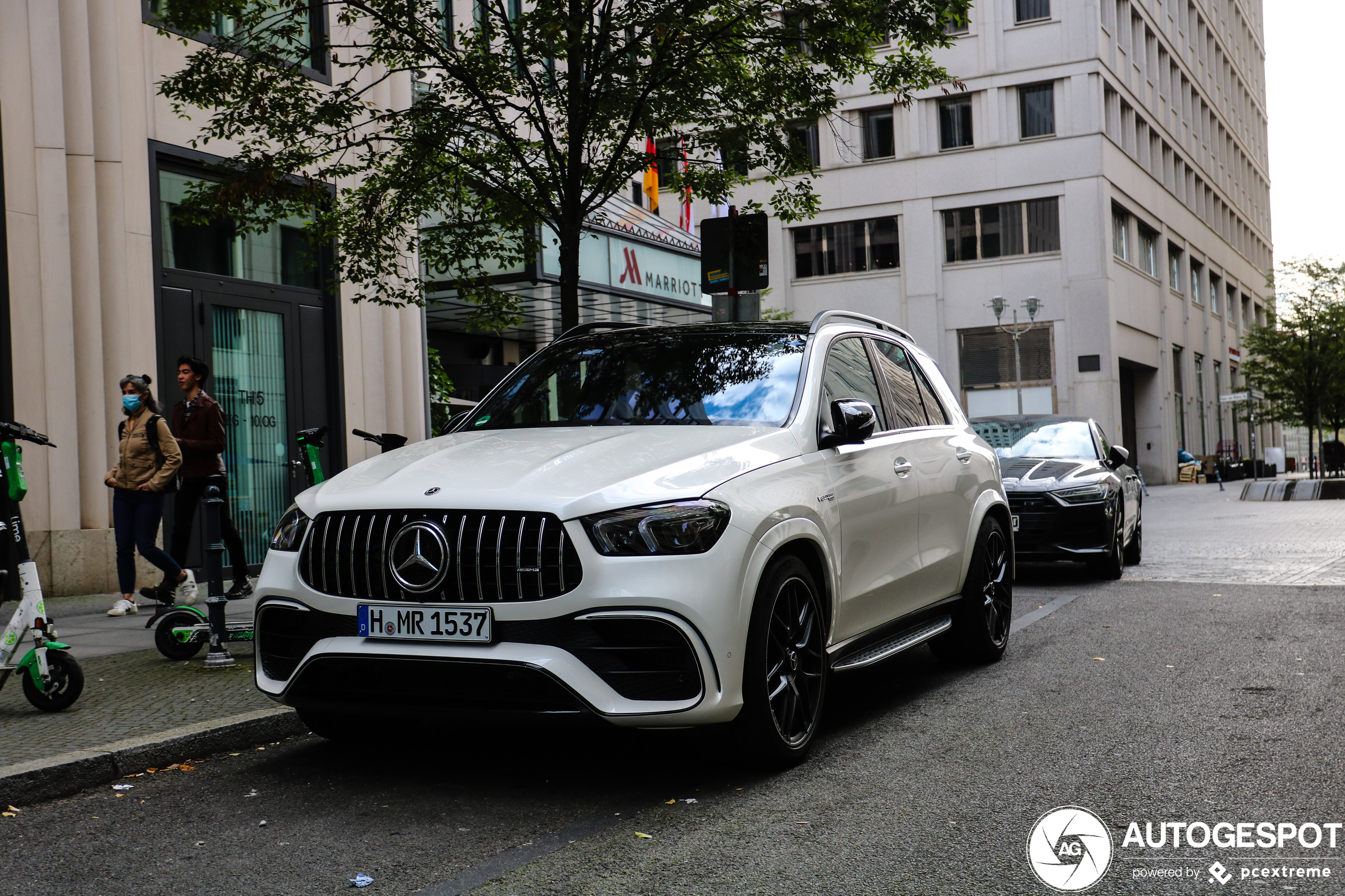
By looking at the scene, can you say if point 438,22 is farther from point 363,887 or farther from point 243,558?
point 363,887

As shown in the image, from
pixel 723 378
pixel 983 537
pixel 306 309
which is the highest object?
pixel 306 309

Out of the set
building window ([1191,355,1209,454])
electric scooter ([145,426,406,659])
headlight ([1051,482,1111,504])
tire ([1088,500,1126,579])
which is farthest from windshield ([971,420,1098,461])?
building window ([1191,355,1209,454])

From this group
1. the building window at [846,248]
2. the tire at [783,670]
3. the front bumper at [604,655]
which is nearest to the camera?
the front bumper at [604,655]

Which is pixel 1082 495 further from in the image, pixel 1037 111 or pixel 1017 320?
pixel 1037 111

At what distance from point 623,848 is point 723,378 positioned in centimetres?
229

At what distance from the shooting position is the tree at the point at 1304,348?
162 ft

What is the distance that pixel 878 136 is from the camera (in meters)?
43.1

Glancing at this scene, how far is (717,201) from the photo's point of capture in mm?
10602

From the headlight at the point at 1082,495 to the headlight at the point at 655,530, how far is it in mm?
7619

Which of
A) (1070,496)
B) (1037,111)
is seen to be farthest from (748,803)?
(1037,111)

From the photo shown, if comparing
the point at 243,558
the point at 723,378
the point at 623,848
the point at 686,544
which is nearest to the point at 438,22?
the point at 243,558

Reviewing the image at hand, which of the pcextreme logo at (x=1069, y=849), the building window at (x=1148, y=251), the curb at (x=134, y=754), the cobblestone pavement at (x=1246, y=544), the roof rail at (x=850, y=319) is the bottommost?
the cobblestone pavement at (x=1246, y=544)

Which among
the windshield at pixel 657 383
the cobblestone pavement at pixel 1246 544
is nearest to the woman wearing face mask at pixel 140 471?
the windshield at pixel 657 383

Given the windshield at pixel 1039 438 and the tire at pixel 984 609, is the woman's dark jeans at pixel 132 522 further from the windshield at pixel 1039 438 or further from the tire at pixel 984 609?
the windshield at pixel 1039 438
